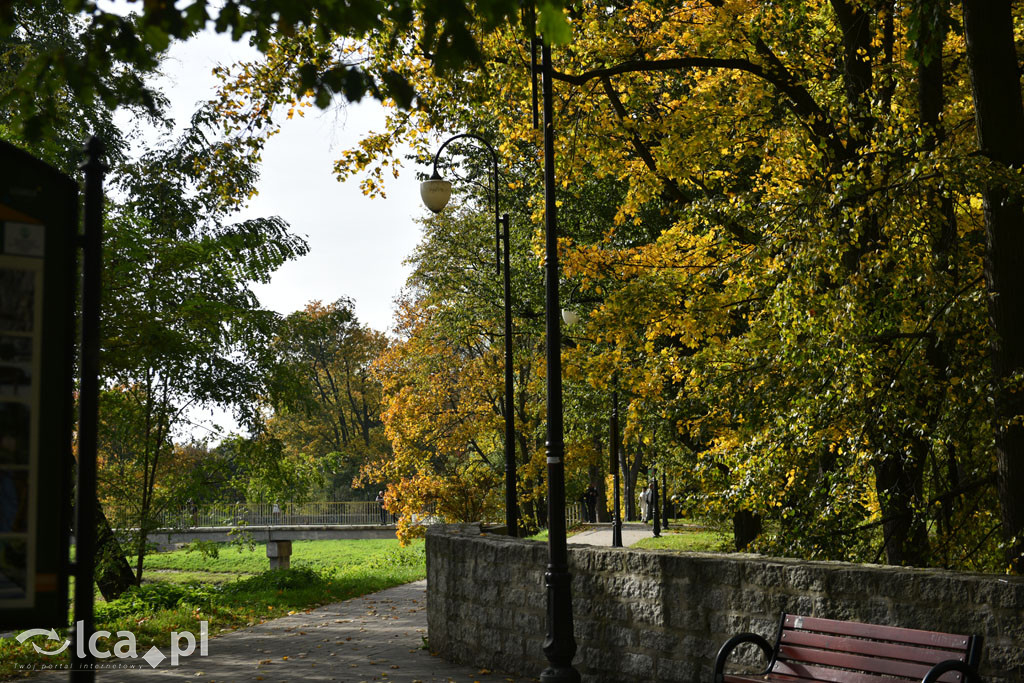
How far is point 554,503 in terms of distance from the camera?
337 inches

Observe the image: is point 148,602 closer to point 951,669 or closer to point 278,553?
point 951,669

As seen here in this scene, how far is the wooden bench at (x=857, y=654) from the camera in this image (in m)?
5.62

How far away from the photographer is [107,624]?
40.8 feet

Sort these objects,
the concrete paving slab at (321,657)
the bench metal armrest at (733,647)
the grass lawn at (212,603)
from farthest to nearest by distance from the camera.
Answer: the grass lawn at (212,603) → the concrete paving slab at (321,657) → the bench metal armrest at (733,647)

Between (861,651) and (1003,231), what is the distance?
427 cm

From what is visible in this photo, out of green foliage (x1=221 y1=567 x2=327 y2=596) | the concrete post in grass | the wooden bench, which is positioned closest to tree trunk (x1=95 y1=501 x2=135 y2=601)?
green foliage (x1=221 y1=567 x2=327 y2=596)

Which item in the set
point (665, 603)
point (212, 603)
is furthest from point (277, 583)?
point (665, 603)

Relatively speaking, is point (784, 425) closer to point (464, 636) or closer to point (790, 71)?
point (464, 636)

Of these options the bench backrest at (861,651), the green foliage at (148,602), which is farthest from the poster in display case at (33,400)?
the green foliage at (148,602)

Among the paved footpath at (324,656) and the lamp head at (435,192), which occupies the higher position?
the lamp head at (435,192)

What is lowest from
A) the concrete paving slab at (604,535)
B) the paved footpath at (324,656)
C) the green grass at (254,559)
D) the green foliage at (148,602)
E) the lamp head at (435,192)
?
the green grass at (254,559)

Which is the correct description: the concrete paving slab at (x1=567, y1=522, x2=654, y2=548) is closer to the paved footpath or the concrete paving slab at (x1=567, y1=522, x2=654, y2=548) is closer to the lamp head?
the paved footpath

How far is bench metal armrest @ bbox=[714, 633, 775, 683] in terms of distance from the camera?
21.4 feet

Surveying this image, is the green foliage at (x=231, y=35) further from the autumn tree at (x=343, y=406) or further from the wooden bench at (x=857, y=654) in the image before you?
the autumn tree at (x=343, y=406)
